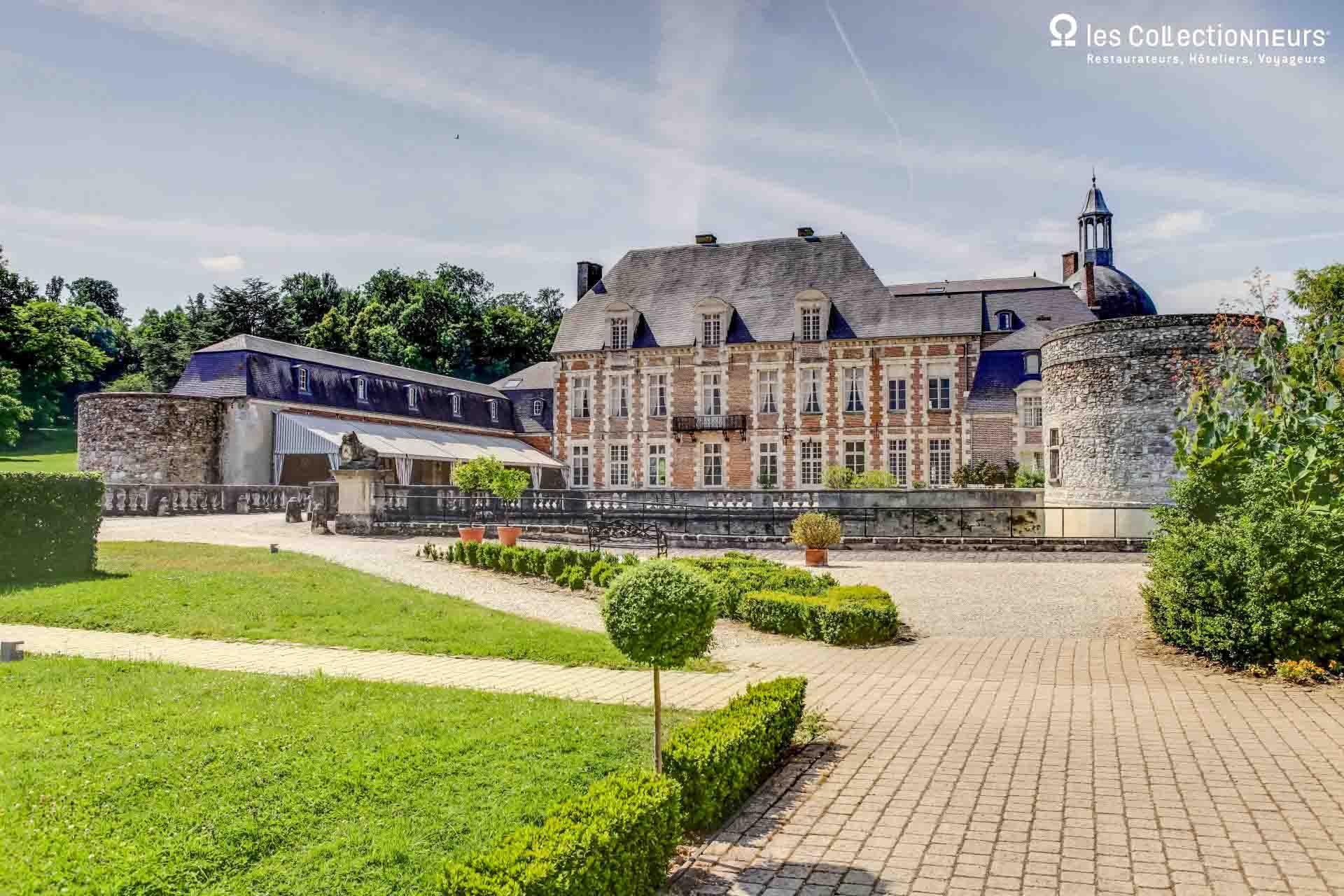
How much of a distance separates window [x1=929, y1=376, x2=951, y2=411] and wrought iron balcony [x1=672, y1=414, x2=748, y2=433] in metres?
7.57

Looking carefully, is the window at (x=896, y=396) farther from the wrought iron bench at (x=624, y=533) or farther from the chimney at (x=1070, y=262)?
the chimney at (x=1070, y=262)

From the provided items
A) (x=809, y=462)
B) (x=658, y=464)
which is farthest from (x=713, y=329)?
(x=809, y=462)

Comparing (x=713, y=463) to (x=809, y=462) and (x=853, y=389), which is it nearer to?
(x=809, y=462)

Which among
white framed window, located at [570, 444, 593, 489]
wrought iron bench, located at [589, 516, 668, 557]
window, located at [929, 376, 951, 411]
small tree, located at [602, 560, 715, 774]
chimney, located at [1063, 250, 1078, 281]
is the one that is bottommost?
wrought iron bench, located at [589, 516, 668, 557]

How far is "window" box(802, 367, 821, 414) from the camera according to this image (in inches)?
1598

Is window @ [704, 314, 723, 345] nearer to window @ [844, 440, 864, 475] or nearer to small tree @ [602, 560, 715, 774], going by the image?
window @ [844, 440, 864, 475]

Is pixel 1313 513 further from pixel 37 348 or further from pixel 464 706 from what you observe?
pixel 37 348

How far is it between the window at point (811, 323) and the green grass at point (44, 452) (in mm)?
35923

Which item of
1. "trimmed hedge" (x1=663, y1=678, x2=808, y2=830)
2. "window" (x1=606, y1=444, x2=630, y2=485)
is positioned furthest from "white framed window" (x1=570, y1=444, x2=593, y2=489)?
"trimmed hedge" (x1=663, y1=678, x2=808, y2=830)

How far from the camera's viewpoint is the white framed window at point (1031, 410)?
35.8 meters

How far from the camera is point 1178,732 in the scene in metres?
7.62

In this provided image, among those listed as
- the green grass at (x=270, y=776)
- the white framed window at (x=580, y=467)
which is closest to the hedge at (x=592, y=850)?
the green grass at (x=270, y=776)

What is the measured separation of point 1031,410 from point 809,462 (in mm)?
8998

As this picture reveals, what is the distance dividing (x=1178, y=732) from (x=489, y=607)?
8909 mm
